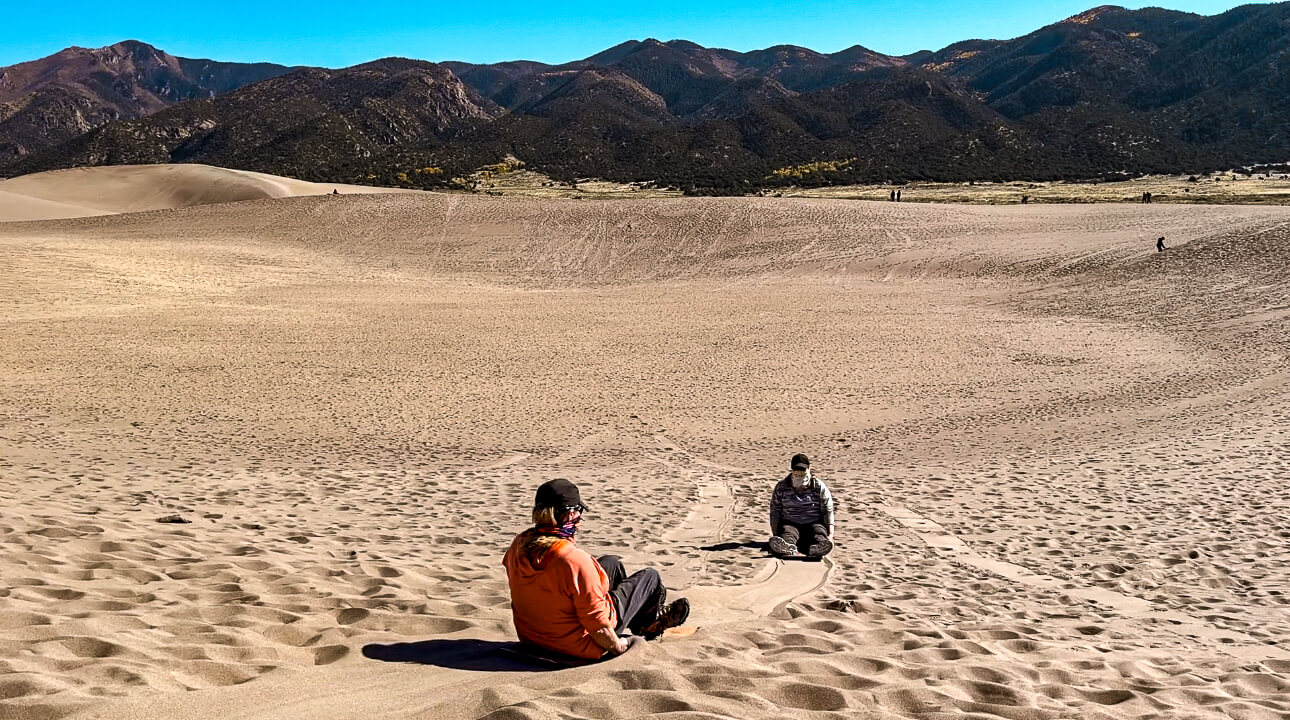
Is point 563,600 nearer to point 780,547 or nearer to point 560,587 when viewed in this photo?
point 560,587

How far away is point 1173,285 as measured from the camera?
2789 cm

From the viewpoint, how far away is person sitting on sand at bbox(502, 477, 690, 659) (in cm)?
449

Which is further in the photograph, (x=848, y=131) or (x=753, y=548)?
(x=848, y=131)

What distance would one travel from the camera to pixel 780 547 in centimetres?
748

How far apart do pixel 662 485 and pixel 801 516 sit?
2.88m

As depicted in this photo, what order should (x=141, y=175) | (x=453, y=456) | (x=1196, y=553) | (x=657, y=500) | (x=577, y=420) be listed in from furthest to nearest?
(x=141, y=175), (x=577, y=420), (x=453, y=456), (x=657, y=500), (x=1196, y=553)

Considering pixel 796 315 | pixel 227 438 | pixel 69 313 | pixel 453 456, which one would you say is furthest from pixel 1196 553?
pixel 69 313

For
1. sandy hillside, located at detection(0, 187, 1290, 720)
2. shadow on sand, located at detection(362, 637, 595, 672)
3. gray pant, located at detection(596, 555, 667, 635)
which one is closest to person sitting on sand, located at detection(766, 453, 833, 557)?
sandy hillside, located at detection(0, 187, 1290, 720)

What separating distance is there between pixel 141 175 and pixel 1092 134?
78092 mm

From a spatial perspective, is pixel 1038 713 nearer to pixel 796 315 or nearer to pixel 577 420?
pixel 577 420

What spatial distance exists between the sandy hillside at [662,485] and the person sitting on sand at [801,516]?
0.62ft

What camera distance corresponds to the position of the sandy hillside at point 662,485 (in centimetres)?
432

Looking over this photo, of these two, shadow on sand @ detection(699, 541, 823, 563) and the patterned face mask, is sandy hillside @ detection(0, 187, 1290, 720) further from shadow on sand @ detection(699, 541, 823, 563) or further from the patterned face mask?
the patterned face mask

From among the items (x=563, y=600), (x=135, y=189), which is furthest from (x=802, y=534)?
(x=135, y=189)
